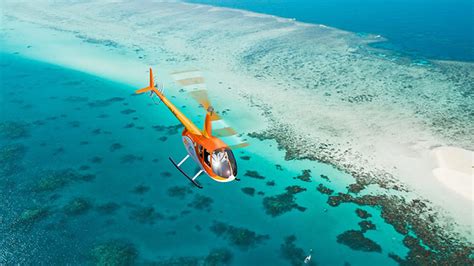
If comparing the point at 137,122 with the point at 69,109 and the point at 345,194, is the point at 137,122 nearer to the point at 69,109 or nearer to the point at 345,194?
the point at 69,109

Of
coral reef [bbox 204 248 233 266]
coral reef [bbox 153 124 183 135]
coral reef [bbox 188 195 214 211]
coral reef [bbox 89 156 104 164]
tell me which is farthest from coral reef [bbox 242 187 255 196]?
coral reef [bbox 89 156 104 164]

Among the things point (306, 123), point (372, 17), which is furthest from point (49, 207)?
point (372, 17)

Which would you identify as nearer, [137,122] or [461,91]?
[137,122]

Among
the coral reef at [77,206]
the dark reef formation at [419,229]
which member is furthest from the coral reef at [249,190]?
the coral reef at [77,206]

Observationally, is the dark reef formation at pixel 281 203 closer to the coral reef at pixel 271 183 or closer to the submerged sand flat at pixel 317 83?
the coral reef at pixel 271 183

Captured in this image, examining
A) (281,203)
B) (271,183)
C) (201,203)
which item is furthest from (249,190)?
(201,203)

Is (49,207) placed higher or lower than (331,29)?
lower

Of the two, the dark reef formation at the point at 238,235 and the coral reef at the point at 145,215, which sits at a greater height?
the dark reef formation at the point at 238,235
